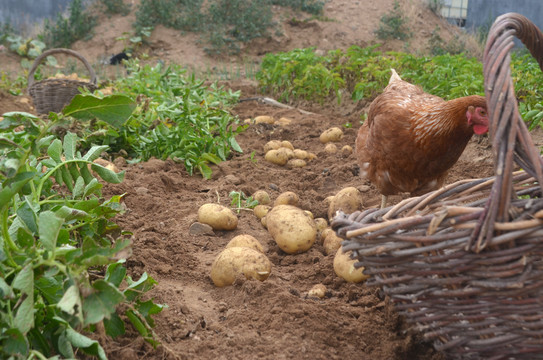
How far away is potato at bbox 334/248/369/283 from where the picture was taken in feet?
7.23

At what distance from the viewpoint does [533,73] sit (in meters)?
4.02

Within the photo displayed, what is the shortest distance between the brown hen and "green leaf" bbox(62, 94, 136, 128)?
5.64 feet

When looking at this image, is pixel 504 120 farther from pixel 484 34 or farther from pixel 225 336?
pixel 484 34

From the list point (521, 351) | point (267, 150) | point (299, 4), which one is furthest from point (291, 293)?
point (299, 4)

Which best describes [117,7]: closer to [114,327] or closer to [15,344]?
[114,327]

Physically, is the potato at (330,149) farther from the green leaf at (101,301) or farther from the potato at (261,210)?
the green leaf at (101,301)

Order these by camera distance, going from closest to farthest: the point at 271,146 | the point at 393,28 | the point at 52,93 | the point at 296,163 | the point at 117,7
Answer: the point at 296,163 < the point at 271,146 < the point at 52,93 < the point at 393,28 < the point at 117,7

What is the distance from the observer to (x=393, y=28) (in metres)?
12.2

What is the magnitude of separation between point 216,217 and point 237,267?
2.13ft

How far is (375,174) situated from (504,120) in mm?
1892

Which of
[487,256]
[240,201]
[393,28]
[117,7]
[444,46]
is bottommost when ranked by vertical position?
[444,46]

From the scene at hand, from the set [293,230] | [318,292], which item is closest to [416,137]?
[293,230]

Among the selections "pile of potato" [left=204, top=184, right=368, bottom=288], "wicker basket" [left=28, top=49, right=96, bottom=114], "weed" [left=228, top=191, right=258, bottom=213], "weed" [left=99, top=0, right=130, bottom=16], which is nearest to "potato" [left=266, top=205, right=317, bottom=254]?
"pile of potato" [left=204, top=184, right=368, bottom=288]

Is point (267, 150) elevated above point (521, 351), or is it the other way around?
point (521, 351)
